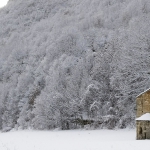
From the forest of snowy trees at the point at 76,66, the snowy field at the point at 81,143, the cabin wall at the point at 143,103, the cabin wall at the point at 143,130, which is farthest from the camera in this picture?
the forest of snowy trees at the point at 76,66

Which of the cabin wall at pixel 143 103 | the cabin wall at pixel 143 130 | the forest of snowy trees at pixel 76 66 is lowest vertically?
the cabin wall at pixel 143 130

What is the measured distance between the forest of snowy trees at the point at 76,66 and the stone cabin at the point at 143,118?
7.72 m

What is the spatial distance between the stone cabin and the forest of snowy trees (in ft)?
25.3

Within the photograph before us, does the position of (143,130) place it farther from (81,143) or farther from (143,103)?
(81,143)

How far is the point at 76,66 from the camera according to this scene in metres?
55.1

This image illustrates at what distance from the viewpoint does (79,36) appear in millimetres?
76688

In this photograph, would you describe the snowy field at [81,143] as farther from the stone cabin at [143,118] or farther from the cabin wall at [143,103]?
the cabin wall at [143,103]

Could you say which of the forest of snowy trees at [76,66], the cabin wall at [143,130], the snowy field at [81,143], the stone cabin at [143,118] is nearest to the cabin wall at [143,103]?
the stone cabin at [143,118]

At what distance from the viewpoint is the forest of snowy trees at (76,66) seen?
3881 cm

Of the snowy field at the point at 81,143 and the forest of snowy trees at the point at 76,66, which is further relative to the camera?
the forest of snowy trees at the point at 76,66

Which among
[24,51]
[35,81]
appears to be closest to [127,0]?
[24,51]

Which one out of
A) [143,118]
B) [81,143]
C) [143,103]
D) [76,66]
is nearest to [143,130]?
[143,118]

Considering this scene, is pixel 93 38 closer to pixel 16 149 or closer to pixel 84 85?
pixel 84 85

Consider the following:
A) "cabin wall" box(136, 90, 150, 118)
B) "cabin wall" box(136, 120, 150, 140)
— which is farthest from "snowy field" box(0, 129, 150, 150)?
"cabin wall" box(136, 90, 150, 118)
